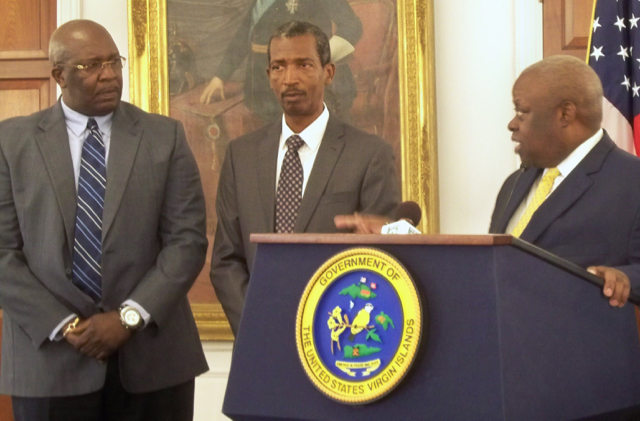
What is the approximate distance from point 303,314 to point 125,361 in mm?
1277

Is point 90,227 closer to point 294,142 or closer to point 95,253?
point 95,253

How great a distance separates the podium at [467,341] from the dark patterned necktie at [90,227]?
3.78 feet

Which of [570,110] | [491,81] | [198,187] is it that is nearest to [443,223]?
[491,81]

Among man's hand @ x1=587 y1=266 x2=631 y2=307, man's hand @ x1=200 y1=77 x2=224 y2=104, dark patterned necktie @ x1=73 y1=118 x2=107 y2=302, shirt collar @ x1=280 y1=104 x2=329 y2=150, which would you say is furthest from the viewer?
man's hand @ x1=200 y1=77 x2=224 y2=104

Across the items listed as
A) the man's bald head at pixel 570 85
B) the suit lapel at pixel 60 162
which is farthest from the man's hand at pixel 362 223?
the suit lapel at pixel 60 162

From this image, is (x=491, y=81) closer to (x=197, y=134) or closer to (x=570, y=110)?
(x=197, y=134)

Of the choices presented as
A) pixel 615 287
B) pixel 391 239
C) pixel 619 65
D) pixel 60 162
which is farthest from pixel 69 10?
pixel 615 287

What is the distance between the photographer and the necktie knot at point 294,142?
9.55 ft

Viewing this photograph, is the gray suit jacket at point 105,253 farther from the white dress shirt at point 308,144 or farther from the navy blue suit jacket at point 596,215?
the navy blue suit jacket at point 596,215

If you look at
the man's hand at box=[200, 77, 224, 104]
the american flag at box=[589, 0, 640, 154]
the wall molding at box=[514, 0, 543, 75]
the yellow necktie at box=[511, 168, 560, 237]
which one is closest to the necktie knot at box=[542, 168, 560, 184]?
the yellow necktie at box=[511, 168, 560, 237]

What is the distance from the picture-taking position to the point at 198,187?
9.81 feet

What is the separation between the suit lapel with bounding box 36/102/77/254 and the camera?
107 inches

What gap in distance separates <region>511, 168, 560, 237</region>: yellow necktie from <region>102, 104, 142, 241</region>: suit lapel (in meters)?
1.34

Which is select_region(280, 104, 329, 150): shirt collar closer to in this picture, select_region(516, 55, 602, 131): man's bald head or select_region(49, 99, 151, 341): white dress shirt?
select_region(49, 99, 151, 341): white dress shirt
